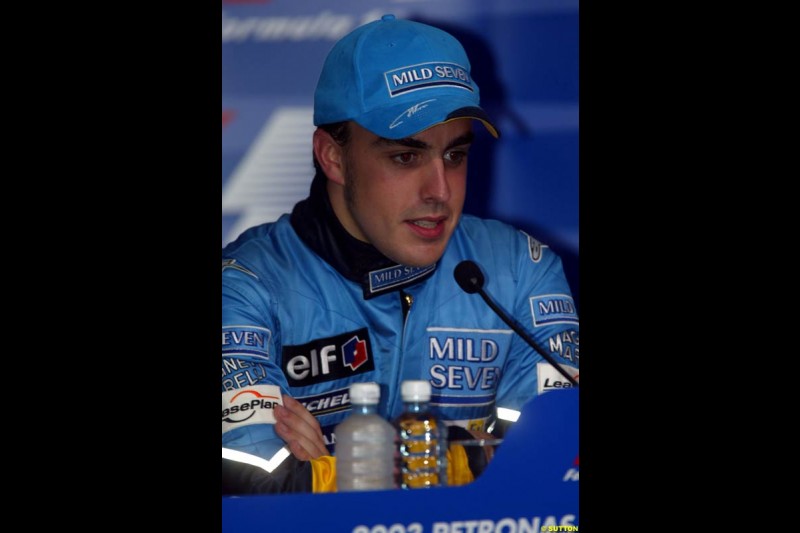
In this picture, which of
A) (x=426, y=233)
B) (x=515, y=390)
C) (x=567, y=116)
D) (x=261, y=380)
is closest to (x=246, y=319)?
(x=261, y=380)

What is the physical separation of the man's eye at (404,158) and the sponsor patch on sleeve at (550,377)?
2.16 ft

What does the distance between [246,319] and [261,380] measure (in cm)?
16

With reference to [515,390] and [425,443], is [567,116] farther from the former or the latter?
[425,443]

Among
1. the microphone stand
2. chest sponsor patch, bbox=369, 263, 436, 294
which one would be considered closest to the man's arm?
chest sponsor patch, bbox=369, 263, 436, 294

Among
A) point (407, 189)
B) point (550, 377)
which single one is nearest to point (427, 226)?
point (407, 189)

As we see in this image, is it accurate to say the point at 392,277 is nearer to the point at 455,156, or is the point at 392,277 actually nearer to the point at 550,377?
the point at 455,156

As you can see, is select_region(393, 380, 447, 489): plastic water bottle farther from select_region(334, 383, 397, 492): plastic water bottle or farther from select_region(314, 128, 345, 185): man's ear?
select_region(314, 128, 345, 185): man's ear

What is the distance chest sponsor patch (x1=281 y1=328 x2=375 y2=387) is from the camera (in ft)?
10.1

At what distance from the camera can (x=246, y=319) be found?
3031 mm

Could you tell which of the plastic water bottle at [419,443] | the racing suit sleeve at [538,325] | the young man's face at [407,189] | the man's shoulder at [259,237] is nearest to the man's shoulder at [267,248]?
the man's shoulder at [259,237]

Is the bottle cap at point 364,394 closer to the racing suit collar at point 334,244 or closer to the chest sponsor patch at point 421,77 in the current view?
the racing suit collar at point 334,244

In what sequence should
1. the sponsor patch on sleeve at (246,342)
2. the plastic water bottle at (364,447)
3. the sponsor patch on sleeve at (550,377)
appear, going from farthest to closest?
the sponsor patch on sleeve at (550,377) < the sponsor patch on sleeve at (246,342) < the plastic water bottle at (364,447)

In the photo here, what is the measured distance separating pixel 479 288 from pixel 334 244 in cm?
40

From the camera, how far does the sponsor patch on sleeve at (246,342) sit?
2.99m
